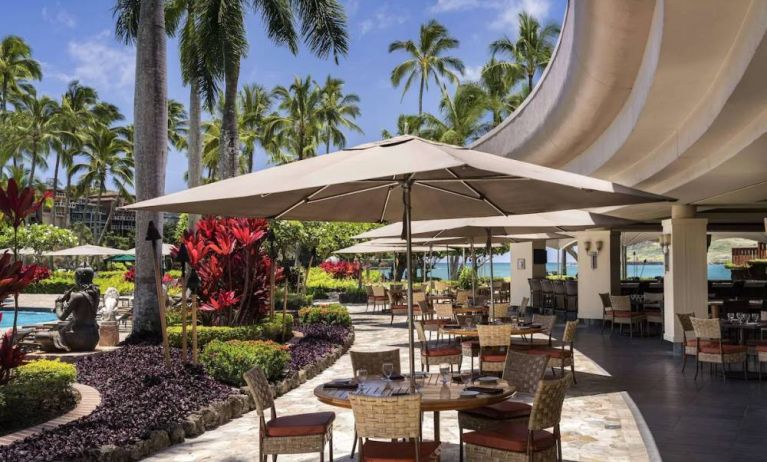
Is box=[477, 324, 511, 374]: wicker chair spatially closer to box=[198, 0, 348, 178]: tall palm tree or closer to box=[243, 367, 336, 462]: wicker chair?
box=[243, 367, 336, 462]: wicker chair

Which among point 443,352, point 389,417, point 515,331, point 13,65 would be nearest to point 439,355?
point 443,352

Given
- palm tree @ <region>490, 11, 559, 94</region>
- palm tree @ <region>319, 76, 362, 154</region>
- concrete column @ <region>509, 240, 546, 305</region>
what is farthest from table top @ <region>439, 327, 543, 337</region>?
palm tree @ <region>319, 76, 362, 154</region>

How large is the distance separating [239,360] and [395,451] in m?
4.00

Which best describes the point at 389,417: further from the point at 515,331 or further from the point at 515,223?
the point at 515,223

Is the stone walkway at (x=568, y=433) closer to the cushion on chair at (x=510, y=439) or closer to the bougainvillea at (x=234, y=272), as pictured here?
the cushion on chair at (x=510, y=439)

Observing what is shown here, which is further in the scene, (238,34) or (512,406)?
(238,34)

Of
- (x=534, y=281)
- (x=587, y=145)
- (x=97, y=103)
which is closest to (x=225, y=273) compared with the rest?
(x=587, y=145)

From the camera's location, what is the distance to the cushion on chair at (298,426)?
5204 mm

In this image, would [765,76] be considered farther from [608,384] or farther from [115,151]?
[115,151]

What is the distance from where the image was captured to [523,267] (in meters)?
24.1

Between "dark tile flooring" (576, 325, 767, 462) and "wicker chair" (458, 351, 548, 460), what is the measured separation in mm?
1406

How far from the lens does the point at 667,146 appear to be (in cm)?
1000

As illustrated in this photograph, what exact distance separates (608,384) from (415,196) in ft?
16.4

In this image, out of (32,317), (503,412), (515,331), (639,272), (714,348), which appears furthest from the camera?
(639,272)
